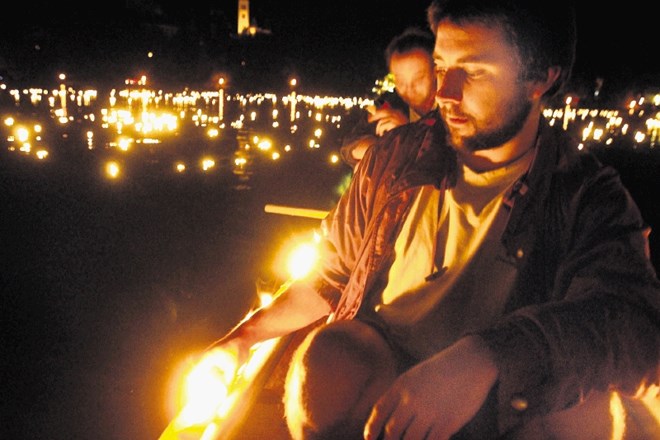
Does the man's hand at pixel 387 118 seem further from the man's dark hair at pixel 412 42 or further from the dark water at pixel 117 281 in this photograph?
the dark water at pixel 117 281

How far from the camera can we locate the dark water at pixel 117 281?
405 centimetres

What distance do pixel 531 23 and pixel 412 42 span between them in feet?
9.62

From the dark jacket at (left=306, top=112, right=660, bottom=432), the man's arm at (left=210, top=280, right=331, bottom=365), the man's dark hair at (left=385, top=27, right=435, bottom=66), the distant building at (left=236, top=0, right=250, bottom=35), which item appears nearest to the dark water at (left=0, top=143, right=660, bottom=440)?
the man's arm at (left=210, top=280, right=331, bottom=365)

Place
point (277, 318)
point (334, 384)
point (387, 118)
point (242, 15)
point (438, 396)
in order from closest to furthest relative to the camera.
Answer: point (438, 396), point (334, 384), point (277, 318), point (387, 118), point (242, 15)

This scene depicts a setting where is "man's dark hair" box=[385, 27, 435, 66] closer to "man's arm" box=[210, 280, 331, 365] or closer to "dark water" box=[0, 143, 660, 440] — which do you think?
"dark water" box=[0, 143, 660, 440]

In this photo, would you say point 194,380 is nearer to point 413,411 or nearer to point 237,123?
point 413,411

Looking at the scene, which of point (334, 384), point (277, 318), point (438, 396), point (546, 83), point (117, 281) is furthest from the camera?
point (117, 281)

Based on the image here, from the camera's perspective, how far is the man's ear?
2.04 metres

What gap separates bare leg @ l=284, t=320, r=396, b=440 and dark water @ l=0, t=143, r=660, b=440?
2.15 meters

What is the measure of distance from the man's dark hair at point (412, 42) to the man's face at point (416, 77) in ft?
0.13

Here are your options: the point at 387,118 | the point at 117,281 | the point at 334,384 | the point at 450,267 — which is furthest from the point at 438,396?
Result: the point at 117,281

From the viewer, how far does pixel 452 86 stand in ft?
6.44

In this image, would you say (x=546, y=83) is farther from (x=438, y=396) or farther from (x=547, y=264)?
(x=438, y=396)

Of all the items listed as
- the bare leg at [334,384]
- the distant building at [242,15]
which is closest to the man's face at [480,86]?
the bare leg at [334,384]
